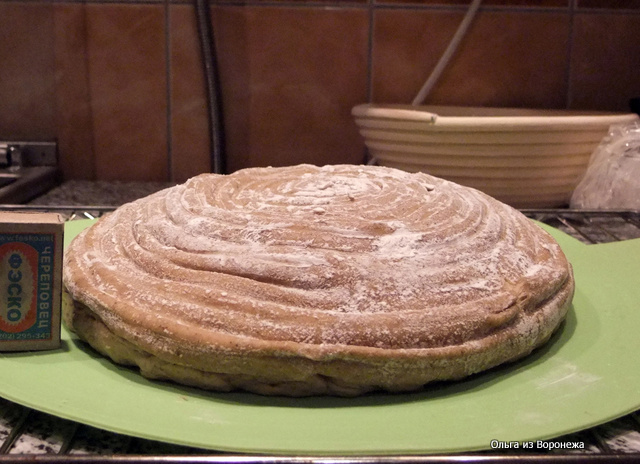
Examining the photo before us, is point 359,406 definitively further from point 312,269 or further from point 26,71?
point 26,71

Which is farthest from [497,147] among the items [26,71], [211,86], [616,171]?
[26,71]

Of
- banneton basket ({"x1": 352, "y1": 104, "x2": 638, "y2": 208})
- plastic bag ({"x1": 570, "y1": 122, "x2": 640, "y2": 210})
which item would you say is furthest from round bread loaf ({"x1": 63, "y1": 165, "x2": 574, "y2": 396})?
plastic bag ({"x1": 570, "y1": 122, "x2": 640, "y2": 210})

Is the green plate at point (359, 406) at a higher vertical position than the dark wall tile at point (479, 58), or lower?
lower

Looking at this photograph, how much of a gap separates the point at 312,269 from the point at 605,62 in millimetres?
1294

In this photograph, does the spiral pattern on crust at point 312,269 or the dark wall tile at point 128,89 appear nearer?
the spiral pattern on crust at point 312,269

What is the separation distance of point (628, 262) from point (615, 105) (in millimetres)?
846

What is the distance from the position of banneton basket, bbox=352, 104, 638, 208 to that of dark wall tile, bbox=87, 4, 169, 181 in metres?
0.54

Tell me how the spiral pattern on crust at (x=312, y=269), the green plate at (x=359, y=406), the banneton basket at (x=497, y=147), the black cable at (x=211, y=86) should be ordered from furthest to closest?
the black cable at (x=211, y=86), the banneton basket at (x=497, y=147), the spiral pattern on crust at (x=312, y=269), the green plate at (x=359, y=406)

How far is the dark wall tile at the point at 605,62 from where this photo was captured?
1.61 meters

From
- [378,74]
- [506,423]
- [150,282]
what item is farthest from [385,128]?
[506,423]

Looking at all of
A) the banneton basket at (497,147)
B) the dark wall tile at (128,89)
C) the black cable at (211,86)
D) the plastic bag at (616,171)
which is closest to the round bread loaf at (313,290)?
the banneton basket at (497,147)

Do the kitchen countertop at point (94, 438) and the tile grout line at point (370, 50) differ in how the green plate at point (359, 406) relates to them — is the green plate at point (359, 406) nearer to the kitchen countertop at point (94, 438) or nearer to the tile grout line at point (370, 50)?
the kitchen countertop at point (94, 438)

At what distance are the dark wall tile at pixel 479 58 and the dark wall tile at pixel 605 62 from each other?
1.4 inches

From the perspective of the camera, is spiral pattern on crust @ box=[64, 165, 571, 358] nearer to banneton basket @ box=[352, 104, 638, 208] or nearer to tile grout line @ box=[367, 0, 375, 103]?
banneton basket @ box=[352, 104, 638, 208]
